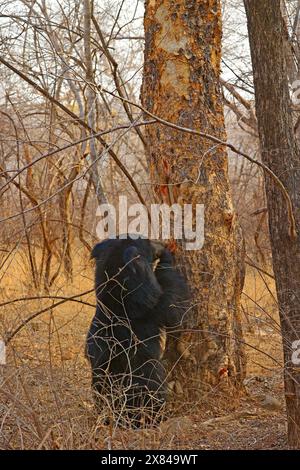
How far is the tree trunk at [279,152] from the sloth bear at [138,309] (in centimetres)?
89

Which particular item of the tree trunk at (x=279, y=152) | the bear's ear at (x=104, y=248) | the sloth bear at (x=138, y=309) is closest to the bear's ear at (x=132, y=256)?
the sloth bear at (x=138, y=309)

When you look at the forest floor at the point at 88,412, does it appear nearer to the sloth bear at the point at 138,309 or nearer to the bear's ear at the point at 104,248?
the sloth bear at the point at 138,309

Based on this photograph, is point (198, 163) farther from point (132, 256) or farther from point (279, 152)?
point (279, 152)

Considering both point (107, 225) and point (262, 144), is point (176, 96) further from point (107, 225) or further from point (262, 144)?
point (107, 225)

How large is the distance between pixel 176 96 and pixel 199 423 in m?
1.92

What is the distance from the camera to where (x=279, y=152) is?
13.1 feet

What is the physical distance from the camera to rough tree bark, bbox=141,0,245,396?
488 cm

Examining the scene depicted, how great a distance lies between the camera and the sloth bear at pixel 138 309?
469cm

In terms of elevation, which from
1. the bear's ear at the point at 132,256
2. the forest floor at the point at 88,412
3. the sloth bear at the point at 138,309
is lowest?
the forest floor at the point at 88,412

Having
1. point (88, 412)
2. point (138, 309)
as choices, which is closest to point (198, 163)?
point (138, 309)

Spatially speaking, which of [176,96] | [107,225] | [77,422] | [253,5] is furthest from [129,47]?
[77,422]

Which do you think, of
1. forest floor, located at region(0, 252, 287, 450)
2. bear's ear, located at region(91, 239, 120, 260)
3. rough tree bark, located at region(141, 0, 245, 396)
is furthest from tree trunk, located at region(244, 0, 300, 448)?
bear's ear, located at region(91, 239, 120, 260)

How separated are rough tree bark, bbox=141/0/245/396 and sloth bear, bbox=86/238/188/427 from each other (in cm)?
16
